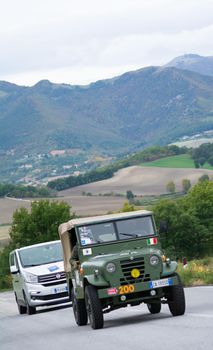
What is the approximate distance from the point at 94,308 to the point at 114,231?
1.92 metres

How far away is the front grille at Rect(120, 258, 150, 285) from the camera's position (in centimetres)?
1488

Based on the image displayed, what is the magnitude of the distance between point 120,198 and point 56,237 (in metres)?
75.9

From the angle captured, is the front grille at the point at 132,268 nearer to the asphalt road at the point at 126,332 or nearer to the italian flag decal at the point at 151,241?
the asphalt road at the point at 126,332

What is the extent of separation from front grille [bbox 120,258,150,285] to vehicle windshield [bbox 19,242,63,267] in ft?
32.6

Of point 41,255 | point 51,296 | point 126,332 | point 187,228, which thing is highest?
point 41,255

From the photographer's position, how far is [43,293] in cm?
2383

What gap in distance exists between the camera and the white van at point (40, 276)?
2386cm

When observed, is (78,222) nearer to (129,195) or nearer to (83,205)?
(83,205)

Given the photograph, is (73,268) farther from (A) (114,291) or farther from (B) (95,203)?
(B) (95,203)

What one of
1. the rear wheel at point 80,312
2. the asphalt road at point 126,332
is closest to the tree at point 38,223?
the asphalt road at point 126,332

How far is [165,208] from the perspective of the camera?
4058 inches

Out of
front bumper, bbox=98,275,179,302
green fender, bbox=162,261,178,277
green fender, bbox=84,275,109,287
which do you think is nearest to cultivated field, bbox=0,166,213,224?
green fender, bbox=162,261,178,277

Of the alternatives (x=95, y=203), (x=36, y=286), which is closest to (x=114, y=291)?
(x=36, y=286)

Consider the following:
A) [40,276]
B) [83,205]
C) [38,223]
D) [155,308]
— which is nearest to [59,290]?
[40,276]
